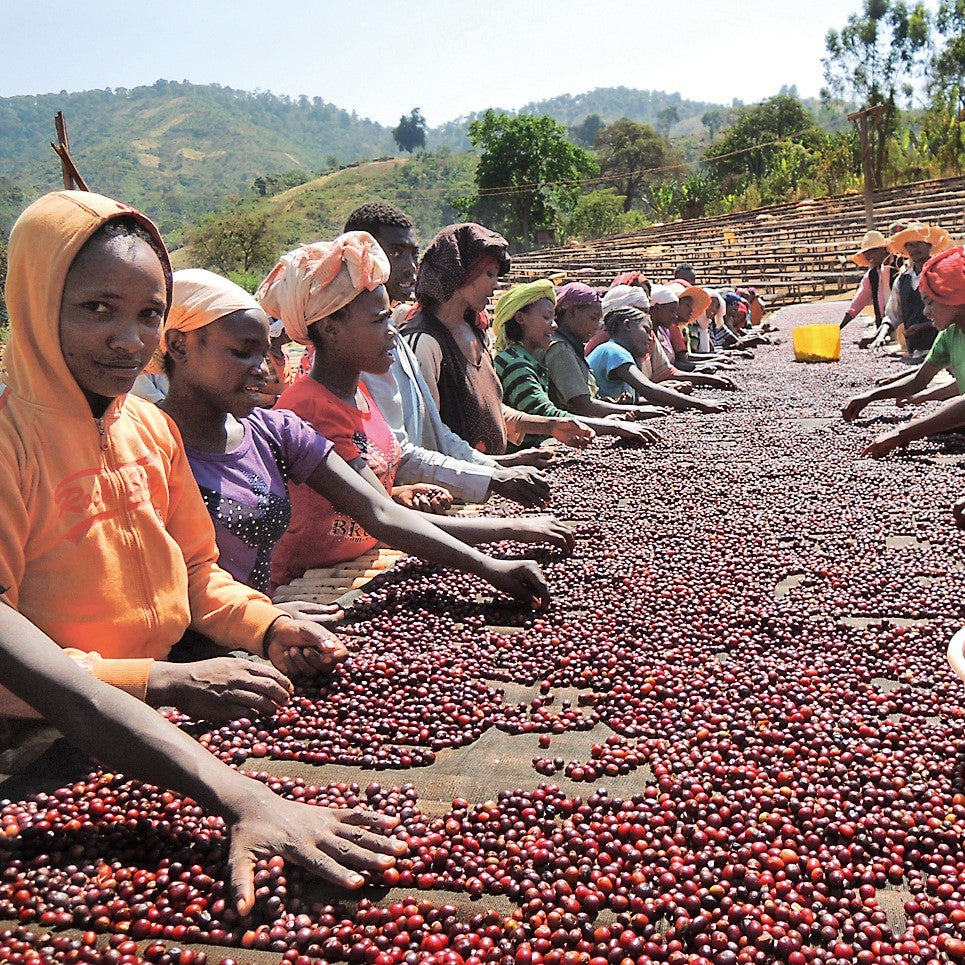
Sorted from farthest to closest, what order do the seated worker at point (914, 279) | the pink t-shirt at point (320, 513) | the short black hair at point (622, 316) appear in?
the seated worker at point (914, 279), the short black hair at point (622, 316), the pink t-shirt at point (320, 513)

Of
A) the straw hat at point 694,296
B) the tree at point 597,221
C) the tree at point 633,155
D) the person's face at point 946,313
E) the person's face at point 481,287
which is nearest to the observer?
the person's face at point 481,287

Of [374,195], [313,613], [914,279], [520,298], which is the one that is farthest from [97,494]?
[374,195]

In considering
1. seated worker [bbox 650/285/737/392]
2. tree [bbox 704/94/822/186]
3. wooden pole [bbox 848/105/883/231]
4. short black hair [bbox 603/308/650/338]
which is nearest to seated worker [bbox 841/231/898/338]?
seated worker [bbox 650/285/737/392]

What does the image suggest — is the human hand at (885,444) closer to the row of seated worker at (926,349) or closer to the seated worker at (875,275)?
the row of seated worker at (926,349)

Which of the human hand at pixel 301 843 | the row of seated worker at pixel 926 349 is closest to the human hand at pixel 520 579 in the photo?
the human hand at pixel 301 843

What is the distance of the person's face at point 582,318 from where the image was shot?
663 cm

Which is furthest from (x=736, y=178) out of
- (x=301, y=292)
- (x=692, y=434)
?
(x=301, y=292)

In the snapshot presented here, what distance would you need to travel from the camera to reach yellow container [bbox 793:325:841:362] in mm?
12141

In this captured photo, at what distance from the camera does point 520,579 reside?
2.95 metres

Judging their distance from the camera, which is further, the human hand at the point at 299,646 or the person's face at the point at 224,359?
the person's face at the point at 224,359

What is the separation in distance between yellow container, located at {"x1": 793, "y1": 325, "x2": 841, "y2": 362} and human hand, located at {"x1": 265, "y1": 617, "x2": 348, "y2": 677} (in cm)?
1119

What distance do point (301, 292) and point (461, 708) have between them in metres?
1.76

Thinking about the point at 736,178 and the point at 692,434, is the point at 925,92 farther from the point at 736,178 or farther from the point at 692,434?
the point at 692,434

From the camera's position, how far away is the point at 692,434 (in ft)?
21.3
